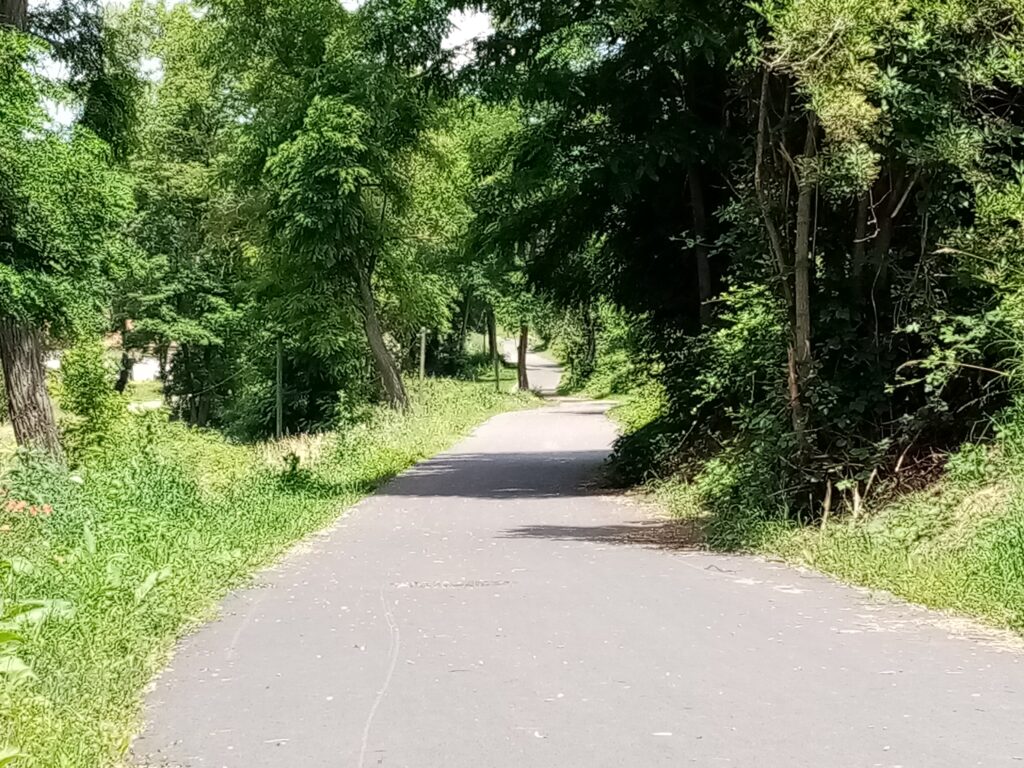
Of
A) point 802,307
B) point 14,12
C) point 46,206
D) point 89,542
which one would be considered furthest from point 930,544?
point 14,12

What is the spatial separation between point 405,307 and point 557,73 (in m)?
19.8

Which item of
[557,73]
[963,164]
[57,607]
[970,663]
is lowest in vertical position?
[970,663]

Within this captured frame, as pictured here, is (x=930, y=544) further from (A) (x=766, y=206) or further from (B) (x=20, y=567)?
(B) (x=20, y=567)

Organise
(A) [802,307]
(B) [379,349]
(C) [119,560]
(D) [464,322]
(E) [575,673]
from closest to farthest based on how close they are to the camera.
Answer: (E) [575,673]
(C) [119,560]
(A) [802,307]
(B) [379,349]
(D) [464,322]

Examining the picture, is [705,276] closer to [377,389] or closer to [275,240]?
[275,240]

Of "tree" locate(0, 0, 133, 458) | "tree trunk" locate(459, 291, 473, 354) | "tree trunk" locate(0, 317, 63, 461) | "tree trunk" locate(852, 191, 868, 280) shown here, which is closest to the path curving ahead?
"tree trunk" locate(852, 191, 868, 280)

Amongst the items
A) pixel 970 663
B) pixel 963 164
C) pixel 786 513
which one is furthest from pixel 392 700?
pixel 963 164

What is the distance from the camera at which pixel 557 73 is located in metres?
18.0

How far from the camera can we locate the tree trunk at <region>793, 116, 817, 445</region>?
1218 cm

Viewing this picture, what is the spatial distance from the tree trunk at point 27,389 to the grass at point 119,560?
1.04 meters

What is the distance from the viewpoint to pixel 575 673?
6605 mm

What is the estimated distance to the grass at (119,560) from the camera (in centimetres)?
559

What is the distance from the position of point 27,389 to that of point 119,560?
998cm

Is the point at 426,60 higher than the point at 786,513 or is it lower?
higher
